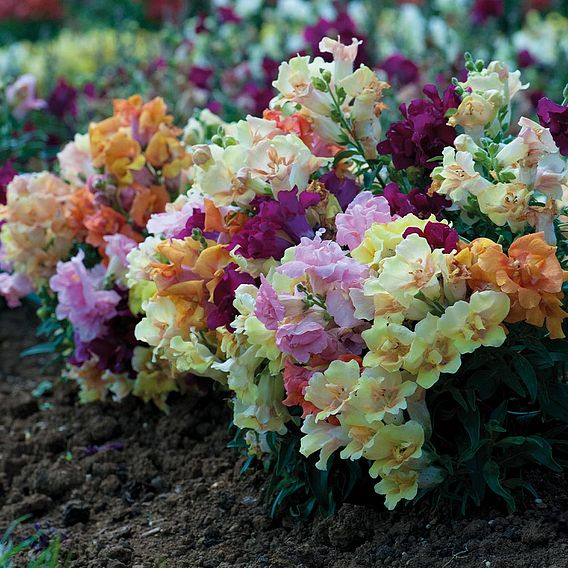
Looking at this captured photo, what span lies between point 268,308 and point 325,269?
151mm

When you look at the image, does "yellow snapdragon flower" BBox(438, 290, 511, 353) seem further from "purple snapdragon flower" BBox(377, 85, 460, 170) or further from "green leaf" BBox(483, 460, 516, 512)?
"purple snapdragon flower" BBox(377, 85, 460, 170)

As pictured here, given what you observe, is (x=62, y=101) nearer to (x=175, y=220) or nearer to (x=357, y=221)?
(x=175, y=220)

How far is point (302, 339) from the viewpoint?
2.35 meters

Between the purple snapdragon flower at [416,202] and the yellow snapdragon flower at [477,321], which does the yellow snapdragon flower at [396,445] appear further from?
the purple snapdragon flower at [416,202]

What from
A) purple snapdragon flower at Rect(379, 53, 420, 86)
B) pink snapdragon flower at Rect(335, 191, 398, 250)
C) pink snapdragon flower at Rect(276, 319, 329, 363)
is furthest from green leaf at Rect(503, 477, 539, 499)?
purple snapdragon flower at Rect(379, 53, 420, 86)

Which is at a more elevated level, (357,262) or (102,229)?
(102,229)

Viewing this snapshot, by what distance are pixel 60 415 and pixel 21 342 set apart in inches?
37.3

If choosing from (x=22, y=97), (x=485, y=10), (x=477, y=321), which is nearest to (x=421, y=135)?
(x=477, y=321)

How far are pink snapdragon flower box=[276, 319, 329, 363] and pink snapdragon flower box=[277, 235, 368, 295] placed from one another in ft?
0.27

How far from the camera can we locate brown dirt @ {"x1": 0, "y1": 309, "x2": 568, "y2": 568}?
247cm

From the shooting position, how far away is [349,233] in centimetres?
243

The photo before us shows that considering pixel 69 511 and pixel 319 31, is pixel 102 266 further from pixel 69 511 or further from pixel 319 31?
pixel 319 31

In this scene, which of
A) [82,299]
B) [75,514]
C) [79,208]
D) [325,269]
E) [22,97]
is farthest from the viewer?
[22,97]

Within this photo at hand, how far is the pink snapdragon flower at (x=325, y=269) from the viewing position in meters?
2.33
